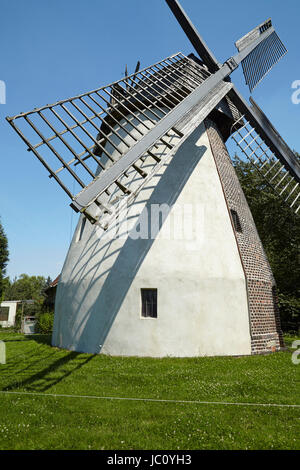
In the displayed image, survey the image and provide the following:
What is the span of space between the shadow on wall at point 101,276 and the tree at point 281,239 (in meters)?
13.4

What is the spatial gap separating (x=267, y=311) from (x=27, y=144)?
9.14 metres

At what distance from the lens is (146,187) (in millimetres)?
10562

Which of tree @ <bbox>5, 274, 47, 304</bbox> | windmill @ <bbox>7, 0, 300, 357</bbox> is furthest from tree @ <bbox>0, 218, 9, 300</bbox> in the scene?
tree @ <bbox>5, 274, 47, 304</bbox>

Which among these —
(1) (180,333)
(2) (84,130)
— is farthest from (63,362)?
(2) (84,130)

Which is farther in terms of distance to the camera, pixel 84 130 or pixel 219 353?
pixel 219 353

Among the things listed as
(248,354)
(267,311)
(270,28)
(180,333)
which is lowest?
(248,354)

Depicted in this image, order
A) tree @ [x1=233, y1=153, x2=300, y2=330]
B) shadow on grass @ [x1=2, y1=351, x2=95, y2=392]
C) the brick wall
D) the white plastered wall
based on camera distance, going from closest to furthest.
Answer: shadow on grass @ [x1=2, y1=351, x2=95, y2=392] < the white plastered wall < the brick wall < tree @ [x1=233, y1=153, x2=300, y2=330]

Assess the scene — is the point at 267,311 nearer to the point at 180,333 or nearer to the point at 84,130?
the point at 180,333

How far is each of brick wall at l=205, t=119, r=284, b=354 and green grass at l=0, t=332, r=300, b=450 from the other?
122cm

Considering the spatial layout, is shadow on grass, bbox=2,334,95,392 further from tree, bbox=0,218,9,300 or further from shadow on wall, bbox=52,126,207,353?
tree, bbox=0,218,9,300

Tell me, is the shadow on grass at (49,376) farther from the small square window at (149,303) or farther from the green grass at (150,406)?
the small square window at (149,303)

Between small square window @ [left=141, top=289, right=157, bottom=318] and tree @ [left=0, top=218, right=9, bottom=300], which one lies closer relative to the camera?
small square window @ [left=141, top=289, right=157, bottom=318]

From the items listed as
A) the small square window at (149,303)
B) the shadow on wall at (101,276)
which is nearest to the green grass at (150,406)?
the shadow on wall at (101,276)

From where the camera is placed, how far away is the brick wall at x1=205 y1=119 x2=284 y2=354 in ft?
32.4
